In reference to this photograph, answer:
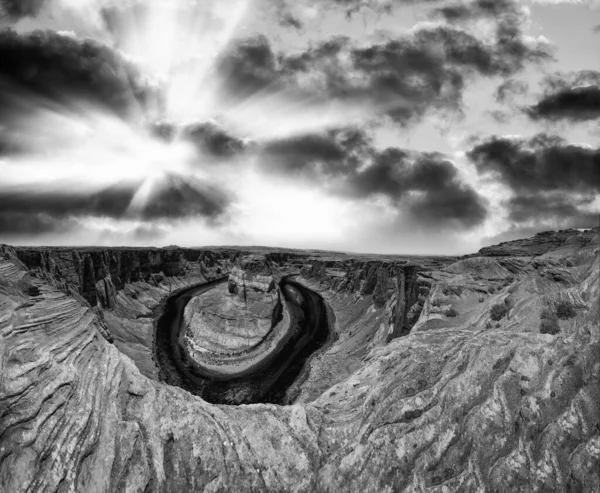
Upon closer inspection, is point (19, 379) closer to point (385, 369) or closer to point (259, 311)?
point (385, 369)

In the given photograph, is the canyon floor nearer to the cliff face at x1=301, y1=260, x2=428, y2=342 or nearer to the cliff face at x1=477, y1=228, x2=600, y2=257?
the cliff face at x1=301, y1=260, x2=428, y2=342

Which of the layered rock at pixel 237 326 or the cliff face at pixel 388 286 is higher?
the cliff face at pixel 388 286

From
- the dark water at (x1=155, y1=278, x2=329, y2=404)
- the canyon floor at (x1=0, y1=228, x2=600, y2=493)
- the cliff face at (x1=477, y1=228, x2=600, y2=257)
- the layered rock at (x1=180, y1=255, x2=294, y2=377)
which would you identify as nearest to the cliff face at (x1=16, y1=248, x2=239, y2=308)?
the dark water at (x1=155, y1=278, x2=329, y2=404)

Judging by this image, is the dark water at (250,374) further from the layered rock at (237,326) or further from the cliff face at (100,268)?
the cliff face at (100,268)

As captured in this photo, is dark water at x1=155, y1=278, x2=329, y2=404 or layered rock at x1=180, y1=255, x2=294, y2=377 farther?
layered rock at x1=180, y1=255, x2=294, y2=377

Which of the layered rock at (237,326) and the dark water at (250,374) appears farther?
the layered rock at (237,326)

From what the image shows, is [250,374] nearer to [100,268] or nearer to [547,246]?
[100,268]

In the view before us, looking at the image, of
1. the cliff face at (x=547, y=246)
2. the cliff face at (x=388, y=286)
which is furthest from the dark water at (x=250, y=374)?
the cliff face at (x=547, y=246)

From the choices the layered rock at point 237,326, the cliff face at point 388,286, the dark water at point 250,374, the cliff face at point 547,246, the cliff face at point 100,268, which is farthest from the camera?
the layered rock at point 237,326

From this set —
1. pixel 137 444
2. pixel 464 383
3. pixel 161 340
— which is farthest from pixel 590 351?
pixel 161 340

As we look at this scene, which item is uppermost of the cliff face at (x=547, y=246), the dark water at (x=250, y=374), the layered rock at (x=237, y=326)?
the cliff face at (x=547, y=246)
